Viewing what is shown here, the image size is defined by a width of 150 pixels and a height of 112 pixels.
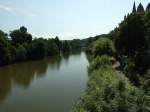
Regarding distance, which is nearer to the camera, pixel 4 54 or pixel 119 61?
pixel 119 61

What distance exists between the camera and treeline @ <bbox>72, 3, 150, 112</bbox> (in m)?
9.55

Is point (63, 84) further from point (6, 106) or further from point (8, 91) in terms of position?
point (6, 106)

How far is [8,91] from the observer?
24.6m

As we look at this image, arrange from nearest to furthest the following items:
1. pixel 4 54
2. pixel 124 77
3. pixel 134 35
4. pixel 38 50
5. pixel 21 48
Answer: pixel 124 77
pixel 134 35
pixel 4 54
pixel 21 48
pixel 38 50

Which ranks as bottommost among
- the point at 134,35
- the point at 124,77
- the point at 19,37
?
the point at 124,77

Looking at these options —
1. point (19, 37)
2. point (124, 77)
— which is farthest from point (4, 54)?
point (124, 77)

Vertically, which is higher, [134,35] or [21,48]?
[134,35]

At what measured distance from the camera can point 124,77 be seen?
2095 cm

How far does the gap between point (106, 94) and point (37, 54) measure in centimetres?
5559

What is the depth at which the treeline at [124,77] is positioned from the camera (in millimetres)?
9547

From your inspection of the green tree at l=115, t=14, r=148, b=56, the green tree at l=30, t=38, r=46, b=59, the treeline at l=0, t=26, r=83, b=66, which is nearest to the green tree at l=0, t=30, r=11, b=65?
the treeline at l=0, t=26, r=83, b=66

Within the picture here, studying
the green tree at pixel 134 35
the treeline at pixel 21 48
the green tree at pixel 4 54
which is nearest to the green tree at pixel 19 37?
the treeline at pixel 21 48

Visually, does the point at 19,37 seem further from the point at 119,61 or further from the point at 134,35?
the point at 134,35

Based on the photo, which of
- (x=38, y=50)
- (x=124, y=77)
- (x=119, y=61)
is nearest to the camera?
(x=124, y=77)
